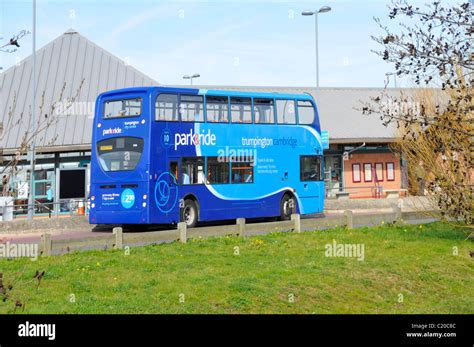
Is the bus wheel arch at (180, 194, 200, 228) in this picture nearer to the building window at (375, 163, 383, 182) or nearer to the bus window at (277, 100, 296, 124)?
the bus window at (277, 100, 296, 124)

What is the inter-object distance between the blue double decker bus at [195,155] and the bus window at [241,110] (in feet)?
0.12

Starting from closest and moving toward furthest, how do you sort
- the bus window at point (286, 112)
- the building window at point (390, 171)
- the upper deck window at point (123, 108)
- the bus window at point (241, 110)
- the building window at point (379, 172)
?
the upper deck window at point (123, 108) → the bus window at point (241, 110) → the bus window at point (286, 112) → the building window at point (379, 172) → the building window at point (390, 171)

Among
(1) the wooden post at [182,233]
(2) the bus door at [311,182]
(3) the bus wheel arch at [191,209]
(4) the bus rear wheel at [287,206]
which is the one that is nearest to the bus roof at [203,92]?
(2) the bus door at [311,182]

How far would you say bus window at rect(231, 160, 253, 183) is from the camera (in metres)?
23.1

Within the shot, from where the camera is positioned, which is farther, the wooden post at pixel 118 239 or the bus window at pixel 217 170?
the bus window at pixel 217 170

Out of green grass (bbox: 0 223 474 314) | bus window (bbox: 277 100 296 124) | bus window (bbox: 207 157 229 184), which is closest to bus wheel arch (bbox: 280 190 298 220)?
bus window (bbox: 277 100 296 124)

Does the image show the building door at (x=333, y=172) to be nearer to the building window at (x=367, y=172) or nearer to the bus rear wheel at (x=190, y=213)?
the building window at (x=367, y=172)

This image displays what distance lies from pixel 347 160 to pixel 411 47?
122ft

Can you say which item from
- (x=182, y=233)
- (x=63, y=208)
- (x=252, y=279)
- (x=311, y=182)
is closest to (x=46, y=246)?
(x=182, y=233)

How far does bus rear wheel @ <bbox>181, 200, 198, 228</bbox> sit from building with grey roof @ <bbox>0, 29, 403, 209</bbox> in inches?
500

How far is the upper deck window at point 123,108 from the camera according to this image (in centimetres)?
2038

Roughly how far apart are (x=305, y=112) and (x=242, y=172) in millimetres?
4027
